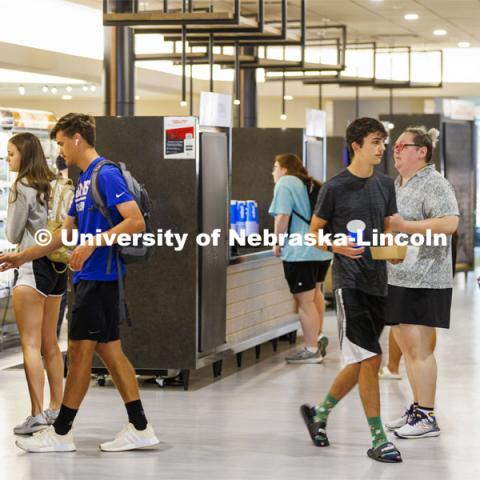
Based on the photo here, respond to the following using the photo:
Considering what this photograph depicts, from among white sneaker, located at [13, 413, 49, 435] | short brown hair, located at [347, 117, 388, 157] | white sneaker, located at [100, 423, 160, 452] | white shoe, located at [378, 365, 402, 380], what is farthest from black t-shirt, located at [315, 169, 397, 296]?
white shoe, located at [378, 365, 402, 380]

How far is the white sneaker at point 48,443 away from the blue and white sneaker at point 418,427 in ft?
5.54

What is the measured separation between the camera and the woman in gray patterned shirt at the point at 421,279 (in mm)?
5617

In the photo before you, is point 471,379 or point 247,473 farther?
point 471,379

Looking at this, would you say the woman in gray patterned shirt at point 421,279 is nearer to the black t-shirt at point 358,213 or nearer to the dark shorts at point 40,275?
the black t-shirt at point 358,213

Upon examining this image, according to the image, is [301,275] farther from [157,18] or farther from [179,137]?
[157,18]

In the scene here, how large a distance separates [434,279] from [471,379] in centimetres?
215

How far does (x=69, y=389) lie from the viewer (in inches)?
201

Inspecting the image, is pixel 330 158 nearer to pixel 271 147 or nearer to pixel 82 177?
pixel 271 147

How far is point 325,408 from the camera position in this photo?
5.41 metres

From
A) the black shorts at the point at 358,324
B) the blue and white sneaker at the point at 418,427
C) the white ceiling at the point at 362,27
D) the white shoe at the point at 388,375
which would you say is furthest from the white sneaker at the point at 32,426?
the white ceiling at the point at 362,27

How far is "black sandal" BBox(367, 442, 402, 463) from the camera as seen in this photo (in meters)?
5.14

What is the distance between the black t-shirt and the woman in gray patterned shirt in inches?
15.6

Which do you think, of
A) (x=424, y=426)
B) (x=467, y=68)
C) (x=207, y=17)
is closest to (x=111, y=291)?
(x=424, y=426)

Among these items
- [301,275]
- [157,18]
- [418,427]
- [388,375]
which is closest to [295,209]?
[301,275]
